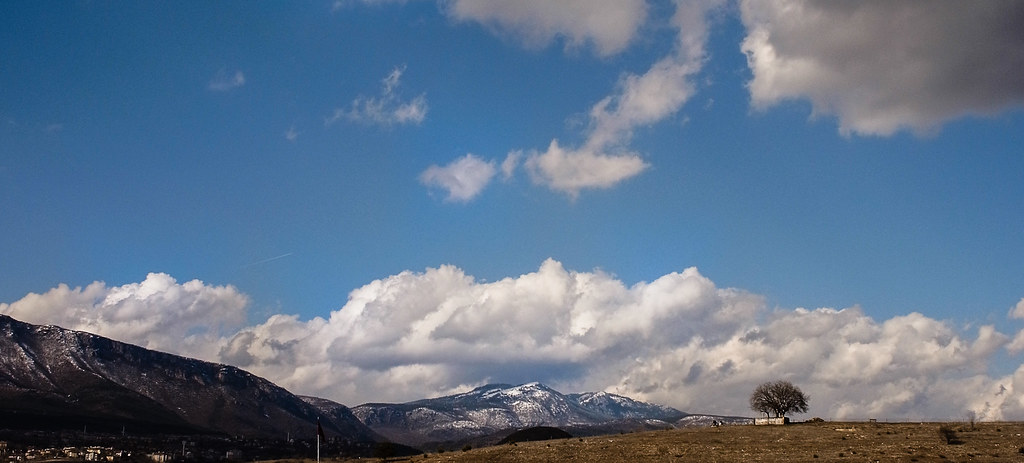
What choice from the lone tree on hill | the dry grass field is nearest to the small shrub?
the dry grass field

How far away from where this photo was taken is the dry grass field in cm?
8119

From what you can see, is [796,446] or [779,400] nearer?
[796,446]

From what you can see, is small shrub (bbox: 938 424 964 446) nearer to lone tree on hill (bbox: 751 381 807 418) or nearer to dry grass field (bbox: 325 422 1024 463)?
dry grass field (bbox: 325 422 1024 463)

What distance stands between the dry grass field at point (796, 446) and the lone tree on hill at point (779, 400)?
3038 centimetres

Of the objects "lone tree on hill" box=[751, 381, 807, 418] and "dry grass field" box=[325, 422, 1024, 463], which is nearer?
"dry grass field" box=[325, 422, 1024, 463]

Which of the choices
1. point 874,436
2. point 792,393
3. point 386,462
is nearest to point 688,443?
point 874,436

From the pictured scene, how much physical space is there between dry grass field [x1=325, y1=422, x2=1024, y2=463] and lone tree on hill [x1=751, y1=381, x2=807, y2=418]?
30381 millimetres

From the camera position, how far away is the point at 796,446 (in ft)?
298

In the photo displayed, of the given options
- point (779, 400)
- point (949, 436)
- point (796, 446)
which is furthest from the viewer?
point (779, 400)

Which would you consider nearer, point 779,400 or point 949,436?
point 949,436

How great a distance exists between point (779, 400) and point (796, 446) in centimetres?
5663

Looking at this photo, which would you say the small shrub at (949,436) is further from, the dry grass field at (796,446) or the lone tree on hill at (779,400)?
the lone tree on hill at (779,400)

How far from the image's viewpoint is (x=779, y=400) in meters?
145

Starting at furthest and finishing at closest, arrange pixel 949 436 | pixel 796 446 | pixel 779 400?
1. pixel 779 400
2. pixel 949 436
3. pixel 796 446
